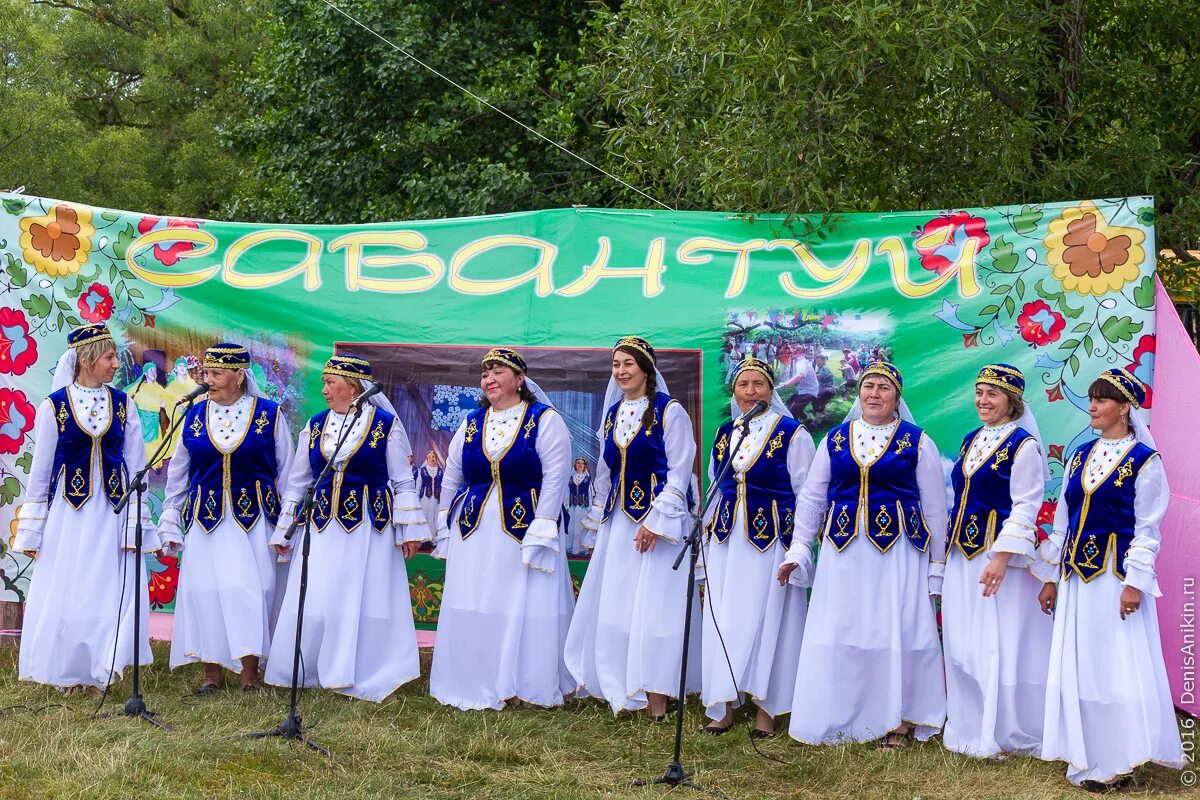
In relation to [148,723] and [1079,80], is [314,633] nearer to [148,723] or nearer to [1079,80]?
[148,723]

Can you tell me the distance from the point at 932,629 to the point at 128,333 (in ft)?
14.3

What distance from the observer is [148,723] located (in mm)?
5320

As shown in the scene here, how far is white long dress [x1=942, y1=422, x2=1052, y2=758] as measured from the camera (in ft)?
16.5

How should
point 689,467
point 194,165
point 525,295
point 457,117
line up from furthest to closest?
point 194,165, point 457,117, point 525,295, point 689,467

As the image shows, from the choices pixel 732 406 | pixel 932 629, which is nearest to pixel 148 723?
pixel 732 406

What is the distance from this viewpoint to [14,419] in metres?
6.77

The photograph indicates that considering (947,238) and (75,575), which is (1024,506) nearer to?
(947,238)

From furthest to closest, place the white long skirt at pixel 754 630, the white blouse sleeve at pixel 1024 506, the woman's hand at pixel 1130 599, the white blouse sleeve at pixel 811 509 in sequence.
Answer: the white long skirt at pixel 754 630, the white blouse sleeve at pixel 811 509, the white blouse sleeve at pixel 1024 506, the woman's hand at pixel 1130 599

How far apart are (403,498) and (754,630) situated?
172cm

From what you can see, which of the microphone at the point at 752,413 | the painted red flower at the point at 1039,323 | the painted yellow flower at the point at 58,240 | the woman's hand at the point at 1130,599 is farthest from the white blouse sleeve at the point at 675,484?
the painted yellow flower at the point at 58,240

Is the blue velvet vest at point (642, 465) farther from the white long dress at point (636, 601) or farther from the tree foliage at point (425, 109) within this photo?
the tree foliage at point (425, 109)

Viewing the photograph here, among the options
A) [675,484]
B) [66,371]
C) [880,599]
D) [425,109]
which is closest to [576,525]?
[675,484]

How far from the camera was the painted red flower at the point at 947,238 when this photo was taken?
5875 millimetres

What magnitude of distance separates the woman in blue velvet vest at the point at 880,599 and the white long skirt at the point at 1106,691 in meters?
0.54
